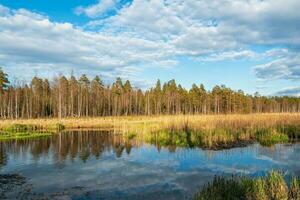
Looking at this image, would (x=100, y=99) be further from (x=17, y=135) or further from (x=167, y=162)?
(x=167, y=162)

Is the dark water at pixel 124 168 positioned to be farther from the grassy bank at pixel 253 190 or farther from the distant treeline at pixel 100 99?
the distant treeline at pixel 100 99

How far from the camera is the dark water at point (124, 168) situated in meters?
12.6

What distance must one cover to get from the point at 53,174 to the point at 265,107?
125133 millimetres

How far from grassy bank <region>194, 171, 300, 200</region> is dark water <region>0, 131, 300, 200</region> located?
1.86 meters

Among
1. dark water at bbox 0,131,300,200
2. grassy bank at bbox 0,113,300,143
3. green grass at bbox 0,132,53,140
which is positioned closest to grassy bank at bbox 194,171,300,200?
dark water at bbox 0,131,300,200

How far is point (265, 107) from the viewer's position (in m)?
132

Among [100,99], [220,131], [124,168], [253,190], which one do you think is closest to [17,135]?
[220,131]

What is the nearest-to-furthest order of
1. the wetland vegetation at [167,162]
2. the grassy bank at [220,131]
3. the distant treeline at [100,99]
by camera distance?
the wetland vegetation at [167,162]
the grassy bank at [220,131]
the distant treeline at [100,99]

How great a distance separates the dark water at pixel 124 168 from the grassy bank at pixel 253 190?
73.4 inches

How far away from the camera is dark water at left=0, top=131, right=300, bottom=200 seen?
12.6 meters

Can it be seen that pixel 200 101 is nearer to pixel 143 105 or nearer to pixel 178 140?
pixel 143 105

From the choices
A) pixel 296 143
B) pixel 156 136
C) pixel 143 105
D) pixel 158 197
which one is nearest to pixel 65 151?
pixel 156 136

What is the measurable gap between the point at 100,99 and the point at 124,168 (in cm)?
7263

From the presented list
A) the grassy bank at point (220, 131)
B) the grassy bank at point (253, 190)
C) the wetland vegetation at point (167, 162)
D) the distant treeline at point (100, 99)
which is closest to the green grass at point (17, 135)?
the wetland vegetation at point (167, 162)
